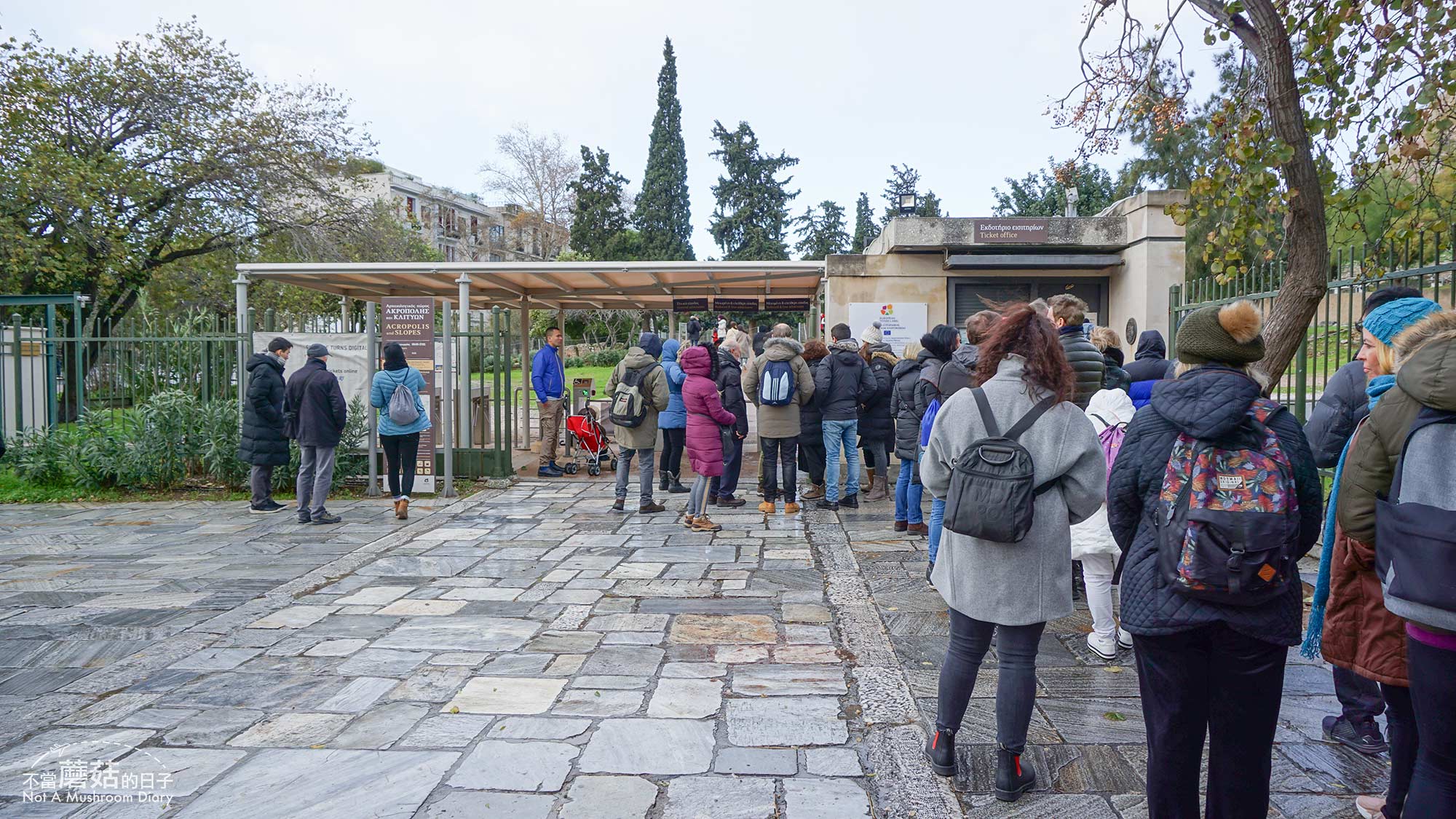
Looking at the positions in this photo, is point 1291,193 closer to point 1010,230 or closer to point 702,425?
point 702,425

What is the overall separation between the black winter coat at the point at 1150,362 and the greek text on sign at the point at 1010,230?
845 cm

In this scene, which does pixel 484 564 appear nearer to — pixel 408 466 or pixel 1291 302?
pixel 408 466

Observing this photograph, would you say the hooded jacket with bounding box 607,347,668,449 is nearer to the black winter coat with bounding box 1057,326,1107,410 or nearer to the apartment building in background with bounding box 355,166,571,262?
the black winter coat with bounding box 1057,326,1107,410

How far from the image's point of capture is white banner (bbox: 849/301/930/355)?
14055 mm

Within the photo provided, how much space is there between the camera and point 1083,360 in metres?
4.86

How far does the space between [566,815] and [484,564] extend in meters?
4.13

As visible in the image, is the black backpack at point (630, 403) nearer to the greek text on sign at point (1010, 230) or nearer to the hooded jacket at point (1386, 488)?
the hooded jacket at point (1386, 488)

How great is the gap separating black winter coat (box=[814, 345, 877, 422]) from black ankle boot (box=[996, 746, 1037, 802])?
571cm

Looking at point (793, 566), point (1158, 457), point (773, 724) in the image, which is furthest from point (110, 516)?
point (1158, 457)

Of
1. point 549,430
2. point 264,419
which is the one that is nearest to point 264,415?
point 264,419

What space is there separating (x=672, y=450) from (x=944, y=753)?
284 inches

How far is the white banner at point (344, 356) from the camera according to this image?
33.7ft

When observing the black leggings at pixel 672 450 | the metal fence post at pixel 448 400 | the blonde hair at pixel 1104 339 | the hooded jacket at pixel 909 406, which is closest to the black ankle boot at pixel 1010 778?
the blonde hair at pixel 1104 339

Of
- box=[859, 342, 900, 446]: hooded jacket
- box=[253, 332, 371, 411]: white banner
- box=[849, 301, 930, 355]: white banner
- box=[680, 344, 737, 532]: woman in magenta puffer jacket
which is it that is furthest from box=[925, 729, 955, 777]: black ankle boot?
box=[849, 301, 930, 355]: white banner
